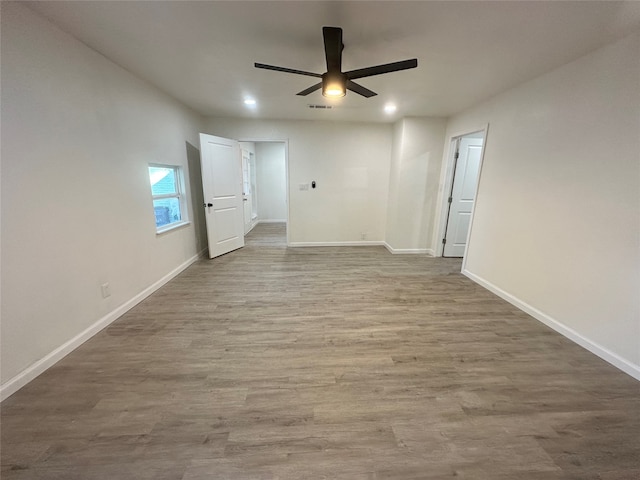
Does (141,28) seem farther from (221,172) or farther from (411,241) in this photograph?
(411,241)

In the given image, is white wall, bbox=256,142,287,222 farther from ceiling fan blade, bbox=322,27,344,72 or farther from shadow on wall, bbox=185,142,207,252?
ceiling fan blade, bbox=322,27,344,72

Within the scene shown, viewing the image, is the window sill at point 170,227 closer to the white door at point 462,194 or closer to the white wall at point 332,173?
the white wall at point 332,173

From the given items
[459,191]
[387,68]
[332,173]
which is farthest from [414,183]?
[387,68]

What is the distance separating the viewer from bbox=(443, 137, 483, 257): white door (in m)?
4.01

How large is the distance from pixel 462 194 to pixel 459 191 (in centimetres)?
8

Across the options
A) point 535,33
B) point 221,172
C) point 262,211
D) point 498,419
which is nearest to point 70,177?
point 221,172

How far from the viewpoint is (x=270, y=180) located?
24.1 feet

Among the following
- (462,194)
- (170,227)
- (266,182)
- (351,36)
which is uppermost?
(351,36)

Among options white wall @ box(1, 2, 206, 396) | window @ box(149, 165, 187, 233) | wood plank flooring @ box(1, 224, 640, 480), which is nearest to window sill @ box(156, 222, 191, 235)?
window @ box(149, 165, 187, 233)

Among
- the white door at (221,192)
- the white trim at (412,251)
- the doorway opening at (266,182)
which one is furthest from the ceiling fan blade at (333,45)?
the doorway opening at (266,182)

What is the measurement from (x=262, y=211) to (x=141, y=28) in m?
5.79

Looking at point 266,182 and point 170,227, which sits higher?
point 266,182

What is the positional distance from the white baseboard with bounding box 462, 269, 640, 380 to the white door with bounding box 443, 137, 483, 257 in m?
1.14

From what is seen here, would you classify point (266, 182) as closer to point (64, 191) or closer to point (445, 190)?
point (445, 190)
